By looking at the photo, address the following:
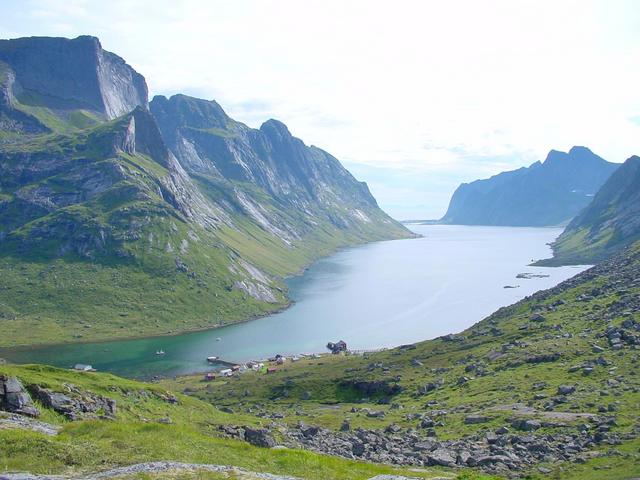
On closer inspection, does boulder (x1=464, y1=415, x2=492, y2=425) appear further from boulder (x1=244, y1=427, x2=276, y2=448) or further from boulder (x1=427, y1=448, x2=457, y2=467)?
boulder (x1=244, y1=427, x2=276, y2=448)

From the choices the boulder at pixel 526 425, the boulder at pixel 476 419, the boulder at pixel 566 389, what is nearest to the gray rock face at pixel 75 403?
the boulder at pixel 476 419

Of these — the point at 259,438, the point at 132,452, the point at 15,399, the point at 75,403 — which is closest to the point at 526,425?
the point at 259,438

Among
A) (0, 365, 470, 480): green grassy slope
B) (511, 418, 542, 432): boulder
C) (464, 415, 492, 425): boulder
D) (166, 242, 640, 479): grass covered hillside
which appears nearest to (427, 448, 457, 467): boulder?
(166, 242, 640, 479): grass covered hillside

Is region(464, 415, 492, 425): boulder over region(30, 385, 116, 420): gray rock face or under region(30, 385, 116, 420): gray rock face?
under

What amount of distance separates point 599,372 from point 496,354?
31644 mm

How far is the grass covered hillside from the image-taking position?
5656 cm

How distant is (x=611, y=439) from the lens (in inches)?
2178

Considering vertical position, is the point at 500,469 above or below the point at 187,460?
below

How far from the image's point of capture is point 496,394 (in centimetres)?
8644

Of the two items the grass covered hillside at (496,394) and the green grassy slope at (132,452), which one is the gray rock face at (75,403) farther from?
the grass covered hillside at (496,394)

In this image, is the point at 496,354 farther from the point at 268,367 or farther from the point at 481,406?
the point at 268,367

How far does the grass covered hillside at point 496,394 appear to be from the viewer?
186ft

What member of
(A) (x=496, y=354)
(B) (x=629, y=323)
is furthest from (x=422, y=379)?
(B) (x=629, y=323)

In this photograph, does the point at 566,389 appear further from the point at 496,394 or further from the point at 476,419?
the point at 476,419
